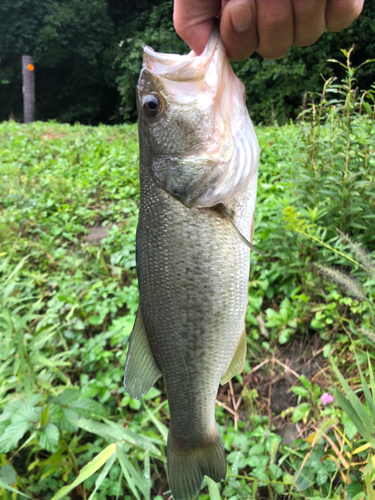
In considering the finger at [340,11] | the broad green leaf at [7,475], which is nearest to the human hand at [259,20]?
the finger at [340,11]

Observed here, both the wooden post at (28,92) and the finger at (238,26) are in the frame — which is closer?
the finger at (238,26)

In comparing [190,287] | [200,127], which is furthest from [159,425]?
[200,127]

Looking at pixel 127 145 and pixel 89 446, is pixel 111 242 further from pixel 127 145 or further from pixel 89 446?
pixel 127 145

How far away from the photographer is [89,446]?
1.99 metres

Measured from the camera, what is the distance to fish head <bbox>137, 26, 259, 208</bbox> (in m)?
1.14

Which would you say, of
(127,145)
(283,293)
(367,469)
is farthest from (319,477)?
(127,145)

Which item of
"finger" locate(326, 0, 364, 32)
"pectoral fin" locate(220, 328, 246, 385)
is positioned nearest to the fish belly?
"pectoral fin" locate(220, 328, 246, 385)

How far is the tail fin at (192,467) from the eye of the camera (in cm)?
127

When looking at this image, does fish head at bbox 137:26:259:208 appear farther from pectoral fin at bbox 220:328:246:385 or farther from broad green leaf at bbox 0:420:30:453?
broad green leaf at bbox 0:420:30:453

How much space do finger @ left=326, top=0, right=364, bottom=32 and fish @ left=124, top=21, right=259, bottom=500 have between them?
424 millimetres

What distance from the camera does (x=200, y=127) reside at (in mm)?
1159

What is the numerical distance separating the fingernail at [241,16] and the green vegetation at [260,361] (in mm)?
1160

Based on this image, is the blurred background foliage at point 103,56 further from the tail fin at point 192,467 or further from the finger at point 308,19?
the tail fin at point 192,467

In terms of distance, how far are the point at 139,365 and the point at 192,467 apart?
0.44 m
